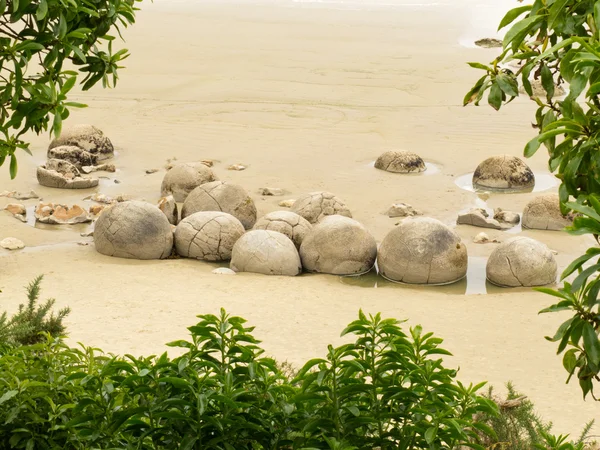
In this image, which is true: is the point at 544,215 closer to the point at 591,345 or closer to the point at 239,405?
the point at 239,405

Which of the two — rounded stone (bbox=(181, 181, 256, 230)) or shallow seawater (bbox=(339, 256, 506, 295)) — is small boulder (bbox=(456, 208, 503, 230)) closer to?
shallow seawater (bbox=(339, 256, 506, 295))

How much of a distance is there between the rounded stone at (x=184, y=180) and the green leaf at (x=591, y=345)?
10753 mm

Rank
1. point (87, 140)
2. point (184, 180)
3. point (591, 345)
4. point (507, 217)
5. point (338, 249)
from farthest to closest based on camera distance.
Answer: point (87, 140) → point (184, 180) → point (507, 217) → point (338, 249) → point (591, 345)

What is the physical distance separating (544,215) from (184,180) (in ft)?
16.9

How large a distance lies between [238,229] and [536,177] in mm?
6187

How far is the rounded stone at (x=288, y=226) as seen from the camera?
10805 mm

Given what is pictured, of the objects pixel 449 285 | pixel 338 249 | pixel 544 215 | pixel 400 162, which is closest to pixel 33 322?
pixel 338 249

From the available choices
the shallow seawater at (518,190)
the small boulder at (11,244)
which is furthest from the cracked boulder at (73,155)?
the shallow seawater at (518,190)

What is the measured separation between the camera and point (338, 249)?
10250 mm

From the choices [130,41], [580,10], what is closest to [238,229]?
[580,10]

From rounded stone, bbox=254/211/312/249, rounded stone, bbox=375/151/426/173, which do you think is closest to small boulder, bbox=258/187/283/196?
rounded stone, bbox=375/151/426/173

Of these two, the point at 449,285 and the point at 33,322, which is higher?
the point at 33,322

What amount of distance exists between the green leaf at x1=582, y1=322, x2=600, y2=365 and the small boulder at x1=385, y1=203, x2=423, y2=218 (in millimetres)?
10064

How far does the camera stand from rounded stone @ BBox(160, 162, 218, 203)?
1304 cm
